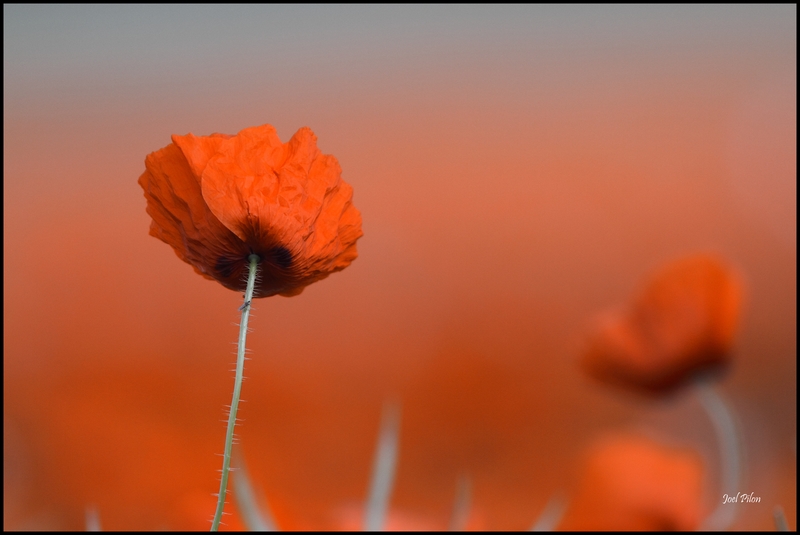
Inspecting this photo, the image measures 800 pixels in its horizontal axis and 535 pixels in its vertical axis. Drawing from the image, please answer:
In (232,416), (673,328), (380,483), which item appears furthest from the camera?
(673,328)

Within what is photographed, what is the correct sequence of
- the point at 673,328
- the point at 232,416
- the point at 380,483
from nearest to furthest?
the point at 232,416, the point at 380,483, the point at 673,328

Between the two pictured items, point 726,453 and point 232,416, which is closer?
point 232,416

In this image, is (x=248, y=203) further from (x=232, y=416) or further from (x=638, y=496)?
(x=638, y=496)

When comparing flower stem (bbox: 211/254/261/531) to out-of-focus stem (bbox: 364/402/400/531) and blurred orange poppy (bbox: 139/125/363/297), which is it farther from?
out-of-focus stem (bbox: 364/402/400/531)

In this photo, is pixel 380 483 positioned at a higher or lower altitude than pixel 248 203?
lower

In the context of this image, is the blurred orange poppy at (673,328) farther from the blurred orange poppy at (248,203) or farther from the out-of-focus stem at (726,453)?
the blurred orange poppy at (248,203)

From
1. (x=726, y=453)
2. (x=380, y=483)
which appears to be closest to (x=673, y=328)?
(x=726, y=453)

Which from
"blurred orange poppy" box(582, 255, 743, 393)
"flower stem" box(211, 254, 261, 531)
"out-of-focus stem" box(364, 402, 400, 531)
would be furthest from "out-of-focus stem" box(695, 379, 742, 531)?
"flower stem" box(211, 254, 261, 531)

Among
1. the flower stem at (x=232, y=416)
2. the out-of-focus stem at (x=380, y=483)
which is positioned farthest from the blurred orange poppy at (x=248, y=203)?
the out-of-focus stem at (x=380, y=483)
